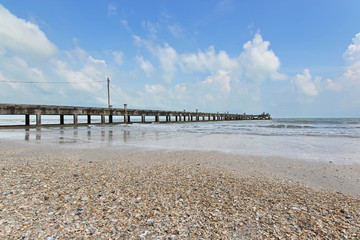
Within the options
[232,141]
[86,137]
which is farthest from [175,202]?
[86,137]

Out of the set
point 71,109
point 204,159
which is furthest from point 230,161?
point 71,109

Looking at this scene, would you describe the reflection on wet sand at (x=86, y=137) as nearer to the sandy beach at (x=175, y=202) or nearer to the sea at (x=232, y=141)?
the sea at (x=232, y=141)

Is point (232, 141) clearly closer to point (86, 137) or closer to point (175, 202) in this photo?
point (175, 202)

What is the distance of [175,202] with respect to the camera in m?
2.34

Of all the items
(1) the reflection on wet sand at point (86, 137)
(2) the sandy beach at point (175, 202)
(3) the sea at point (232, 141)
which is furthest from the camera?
(1) the reflection on wet sand at point (86, 137)

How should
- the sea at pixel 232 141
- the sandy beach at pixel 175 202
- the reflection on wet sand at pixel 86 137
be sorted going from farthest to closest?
the reflection on wet sand at pixel 86 137
the sea at pixel 232 141
the sandy beach at pixel 175 202

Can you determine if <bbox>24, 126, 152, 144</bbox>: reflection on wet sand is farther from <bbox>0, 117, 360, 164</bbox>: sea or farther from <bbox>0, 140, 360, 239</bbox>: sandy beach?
<bbox>0, 140, 360, 239</bbox>: sandy beach

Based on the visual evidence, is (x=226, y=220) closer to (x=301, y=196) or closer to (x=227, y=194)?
(x=227, y=194)

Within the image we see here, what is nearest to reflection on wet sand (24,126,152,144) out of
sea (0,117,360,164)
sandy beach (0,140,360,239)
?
sea (0,117,360,164)

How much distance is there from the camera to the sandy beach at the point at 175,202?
1756mm

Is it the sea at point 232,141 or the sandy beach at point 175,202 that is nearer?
the sandy beach at point 175,202

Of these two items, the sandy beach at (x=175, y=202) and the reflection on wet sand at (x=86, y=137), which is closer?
the sandy beach at (x=175, y=202)

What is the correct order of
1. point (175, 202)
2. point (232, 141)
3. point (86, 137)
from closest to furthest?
point (175, 202) → point (232, 141) → point (86, 137)

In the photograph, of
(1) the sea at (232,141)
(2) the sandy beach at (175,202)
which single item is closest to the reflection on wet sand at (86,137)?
(1) the sea at (232,141)
